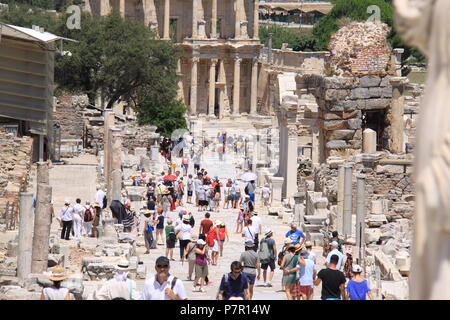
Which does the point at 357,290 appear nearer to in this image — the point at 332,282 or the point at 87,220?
the point at 332,282

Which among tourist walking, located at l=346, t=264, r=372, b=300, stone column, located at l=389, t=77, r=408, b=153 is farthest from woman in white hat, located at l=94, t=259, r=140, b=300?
stone column, located at l=389, t=77, r=408, b=153

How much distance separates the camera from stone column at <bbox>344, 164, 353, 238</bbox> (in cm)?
2619

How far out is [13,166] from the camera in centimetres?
3419

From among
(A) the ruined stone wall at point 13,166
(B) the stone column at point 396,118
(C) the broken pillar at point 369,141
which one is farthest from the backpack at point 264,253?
(B) the stone column at point 396,118

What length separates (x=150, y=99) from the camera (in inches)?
2363

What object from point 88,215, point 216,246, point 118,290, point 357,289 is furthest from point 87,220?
point 118,290

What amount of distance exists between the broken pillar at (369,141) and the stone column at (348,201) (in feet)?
16.2

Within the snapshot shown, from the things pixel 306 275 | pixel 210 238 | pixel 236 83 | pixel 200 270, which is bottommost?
pixel 200 270

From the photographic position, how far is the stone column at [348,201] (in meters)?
26.2

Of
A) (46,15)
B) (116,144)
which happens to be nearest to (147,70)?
(46,15)

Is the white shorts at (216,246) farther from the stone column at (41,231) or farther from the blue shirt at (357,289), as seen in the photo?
the blue shirt at (357,289)

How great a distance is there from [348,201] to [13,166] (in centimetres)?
1071

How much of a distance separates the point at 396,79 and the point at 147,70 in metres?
26.8
